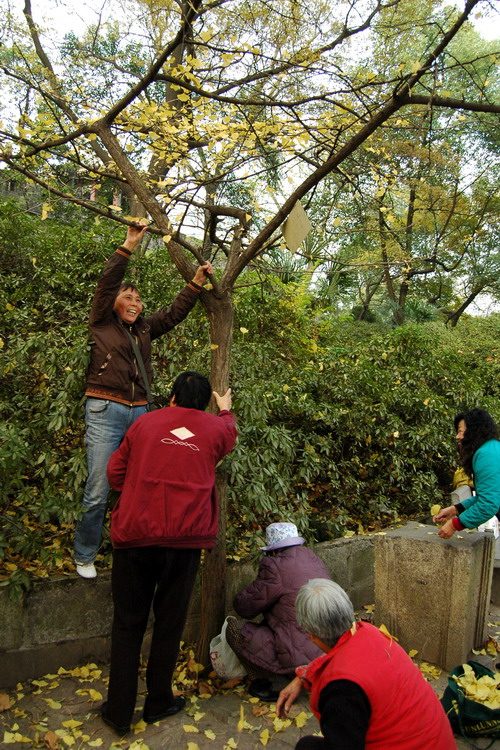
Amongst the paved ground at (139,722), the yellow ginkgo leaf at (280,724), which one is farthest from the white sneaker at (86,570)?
the yellow ginkgo leaf at (280,724)

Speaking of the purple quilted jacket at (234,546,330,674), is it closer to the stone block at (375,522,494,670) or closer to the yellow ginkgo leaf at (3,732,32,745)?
the stone block at (375,522,494,670)

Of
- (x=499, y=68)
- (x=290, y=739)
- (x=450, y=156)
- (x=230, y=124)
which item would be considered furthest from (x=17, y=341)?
(x=499, y=68)

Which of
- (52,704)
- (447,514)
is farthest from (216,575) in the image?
(447,514)

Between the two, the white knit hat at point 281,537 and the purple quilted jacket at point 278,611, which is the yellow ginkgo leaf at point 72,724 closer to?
the purple quilted jacket at point 278,611

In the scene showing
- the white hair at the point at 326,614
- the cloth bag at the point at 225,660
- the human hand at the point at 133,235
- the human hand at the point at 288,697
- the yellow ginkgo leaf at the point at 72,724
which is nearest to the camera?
the white hair at the point at 326,614

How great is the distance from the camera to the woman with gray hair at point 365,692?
184 cm

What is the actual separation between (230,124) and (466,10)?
1.98 metres

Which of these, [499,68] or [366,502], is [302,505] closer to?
[366,502]

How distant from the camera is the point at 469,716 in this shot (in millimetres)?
2973

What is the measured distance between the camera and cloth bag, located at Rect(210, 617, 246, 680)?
3469mm

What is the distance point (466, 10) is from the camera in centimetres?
275

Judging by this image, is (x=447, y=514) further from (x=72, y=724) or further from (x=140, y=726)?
(x=72, y=724)

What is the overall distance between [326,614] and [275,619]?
159 centimetres

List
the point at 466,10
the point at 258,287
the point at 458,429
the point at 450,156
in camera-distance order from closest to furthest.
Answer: the point at 466,10, the point at 458,429, the point at 258,287, the point at 450,156
